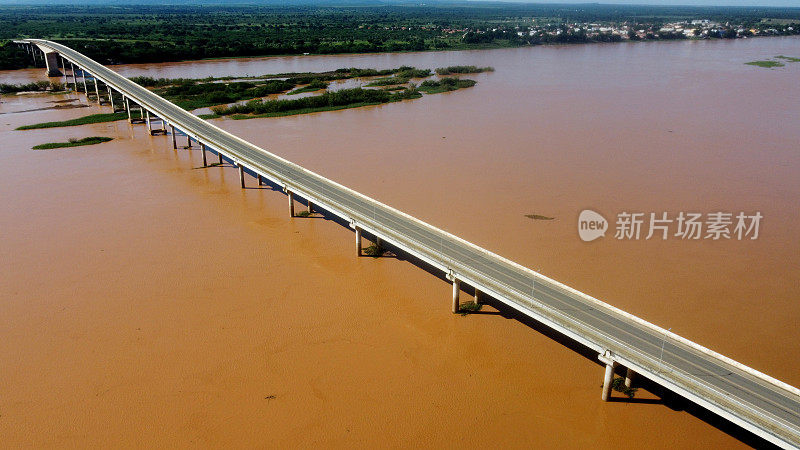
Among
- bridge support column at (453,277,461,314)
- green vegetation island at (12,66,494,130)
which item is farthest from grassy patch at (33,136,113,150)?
bridge support column at (453,277,461,314)

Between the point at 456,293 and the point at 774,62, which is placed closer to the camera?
the point at 456,293

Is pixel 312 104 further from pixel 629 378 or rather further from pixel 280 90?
pixel 629 378

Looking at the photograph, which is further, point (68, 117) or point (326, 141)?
point (68, 117)

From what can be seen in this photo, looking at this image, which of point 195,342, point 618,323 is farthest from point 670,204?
Answer: point 195,342

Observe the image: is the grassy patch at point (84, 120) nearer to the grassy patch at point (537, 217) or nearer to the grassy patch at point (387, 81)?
the grassy patch at point (387, 81)

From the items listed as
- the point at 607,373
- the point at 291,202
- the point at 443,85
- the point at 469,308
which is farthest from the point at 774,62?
the point at 607,373

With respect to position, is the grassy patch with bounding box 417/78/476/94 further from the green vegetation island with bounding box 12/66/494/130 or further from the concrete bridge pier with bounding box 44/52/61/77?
the concrete bridge pier with bounding box 44/52/61/77

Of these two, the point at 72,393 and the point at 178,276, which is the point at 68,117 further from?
the point at 72,393
